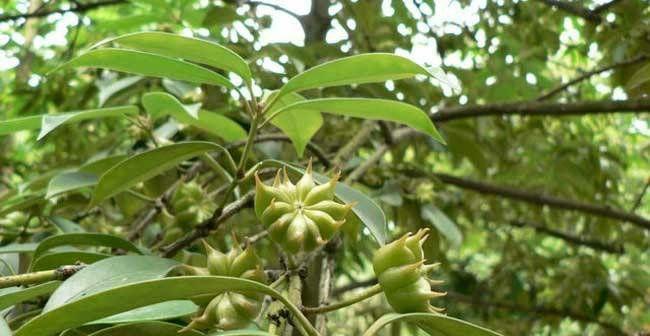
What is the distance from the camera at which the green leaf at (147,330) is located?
70 centimetres

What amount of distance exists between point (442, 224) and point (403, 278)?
847 millimetres

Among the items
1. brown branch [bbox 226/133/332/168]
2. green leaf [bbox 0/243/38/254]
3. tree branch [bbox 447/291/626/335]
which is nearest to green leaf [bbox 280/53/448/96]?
green leaf [bbox 0/243/38/254]

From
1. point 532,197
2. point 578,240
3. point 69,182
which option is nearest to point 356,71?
point 69,182

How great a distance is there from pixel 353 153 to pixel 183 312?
955 mm

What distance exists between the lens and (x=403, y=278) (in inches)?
27.1

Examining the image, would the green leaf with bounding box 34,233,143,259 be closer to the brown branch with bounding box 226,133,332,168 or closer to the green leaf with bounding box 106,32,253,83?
the green leaf with bounding box 106,32,253,83

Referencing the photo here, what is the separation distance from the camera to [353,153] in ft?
5.33

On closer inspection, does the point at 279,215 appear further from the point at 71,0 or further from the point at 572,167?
the point at 71,0

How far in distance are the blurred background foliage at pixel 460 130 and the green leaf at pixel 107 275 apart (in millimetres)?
591

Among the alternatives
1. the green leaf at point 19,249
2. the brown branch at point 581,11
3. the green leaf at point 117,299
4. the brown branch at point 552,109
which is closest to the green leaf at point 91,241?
the green leaf at point 19,249

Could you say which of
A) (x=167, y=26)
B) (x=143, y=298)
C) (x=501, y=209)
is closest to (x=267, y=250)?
(x=167, y=26)

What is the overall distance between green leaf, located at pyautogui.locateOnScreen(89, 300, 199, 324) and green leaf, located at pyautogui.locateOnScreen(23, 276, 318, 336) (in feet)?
0.22

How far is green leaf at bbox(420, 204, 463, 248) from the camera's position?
1.48 meters

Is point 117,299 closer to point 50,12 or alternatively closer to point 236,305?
point 236,305
